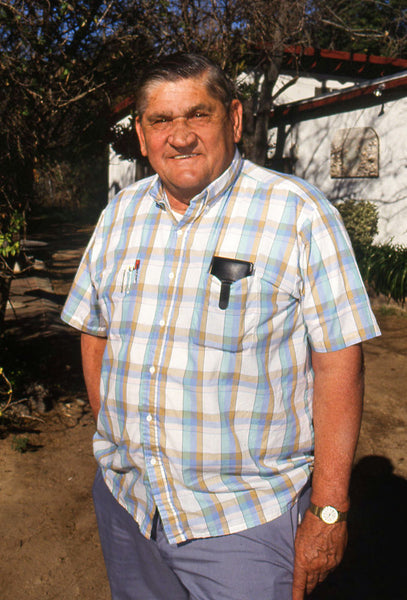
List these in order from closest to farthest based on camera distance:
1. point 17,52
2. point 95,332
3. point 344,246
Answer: point 344,246, point 95,332, point 17,52

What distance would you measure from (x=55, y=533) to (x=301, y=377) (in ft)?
7.63

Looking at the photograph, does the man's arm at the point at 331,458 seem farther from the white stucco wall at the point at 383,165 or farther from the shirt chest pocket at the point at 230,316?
the white stucco wall at the point at 383,165

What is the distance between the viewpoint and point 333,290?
1474mm

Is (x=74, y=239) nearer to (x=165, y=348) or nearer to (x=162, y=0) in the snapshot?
(x=162, y=0)

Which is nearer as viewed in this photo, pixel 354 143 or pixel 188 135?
pixel 188 135

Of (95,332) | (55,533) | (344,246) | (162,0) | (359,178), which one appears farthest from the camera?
(359,178)

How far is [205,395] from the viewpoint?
1536mm

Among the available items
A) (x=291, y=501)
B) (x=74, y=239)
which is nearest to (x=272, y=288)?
(x=291, y=501)

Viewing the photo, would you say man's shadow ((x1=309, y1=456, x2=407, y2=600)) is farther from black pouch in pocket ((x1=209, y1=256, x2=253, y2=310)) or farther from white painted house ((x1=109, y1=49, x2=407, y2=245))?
white painted house ((x1=109, y1=49, x2=407, y2=245))

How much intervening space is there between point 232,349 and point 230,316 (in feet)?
0.29

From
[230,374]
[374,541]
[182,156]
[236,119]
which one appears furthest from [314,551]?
[374,541]

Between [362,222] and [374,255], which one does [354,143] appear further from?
[374,255]

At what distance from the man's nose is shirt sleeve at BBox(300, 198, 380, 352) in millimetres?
461

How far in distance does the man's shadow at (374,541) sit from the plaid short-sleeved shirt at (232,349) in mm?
1609
